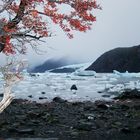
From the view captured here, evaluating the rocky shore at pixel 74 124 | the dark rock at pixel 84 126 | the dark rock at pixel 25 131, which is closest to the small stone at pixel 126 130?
the rocky shore at pixel 74 124

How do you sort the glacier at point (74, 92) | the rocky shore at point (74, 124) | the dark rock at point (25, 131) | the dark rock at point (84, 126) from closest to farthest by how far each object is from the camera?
the rocky shore at point (74, 124) → the dark rock at point (25, 131) → the dark rock at point (84, 126) → the glacier at point (74, 92)

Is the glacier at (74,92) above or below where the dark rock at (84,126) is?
below

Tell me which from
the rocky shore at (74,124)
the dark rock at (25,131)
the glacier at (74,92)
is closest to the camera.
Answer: the rocky shore at (74,124)

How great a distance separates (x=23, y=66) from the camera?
1600cm

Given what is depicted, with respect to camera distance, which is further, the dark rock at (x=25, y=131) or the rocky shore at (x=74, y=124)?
the dark rock at (x=25, y=131)

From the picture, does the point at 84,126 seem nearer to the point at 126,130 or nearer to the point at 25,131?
the point at 126,130

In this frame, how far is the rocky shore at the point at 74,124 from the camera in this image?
16219mm

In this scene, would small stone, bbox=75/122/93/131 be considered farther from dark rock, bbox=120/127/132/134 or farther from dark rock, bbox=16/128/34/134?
dark rock, bbox=16/128/34/134

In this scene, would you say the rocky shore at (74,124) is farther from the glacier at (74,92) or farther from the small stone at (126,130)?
the glacier at (74,92)

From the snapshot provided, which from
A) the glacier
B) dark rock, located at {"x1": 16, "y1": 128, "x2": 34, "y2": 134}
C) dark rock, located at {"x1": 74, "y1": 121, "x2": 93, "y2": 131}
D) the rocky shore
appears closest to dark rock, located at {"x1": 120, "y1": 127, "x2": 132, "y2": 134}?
the rocky shore

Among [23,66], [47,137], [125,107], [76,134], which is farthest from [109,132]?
[125,107]

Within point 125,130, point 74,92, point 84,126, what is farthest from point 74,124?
point 74,92

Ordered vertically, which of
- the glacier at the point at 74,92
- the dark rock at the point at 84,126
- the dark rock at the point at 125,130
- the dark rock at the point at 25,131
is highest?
the dark rock at the point at 25,131

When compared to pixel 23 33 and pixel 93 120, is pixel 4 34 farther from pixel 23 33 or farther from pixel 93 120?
pixel 93 120
